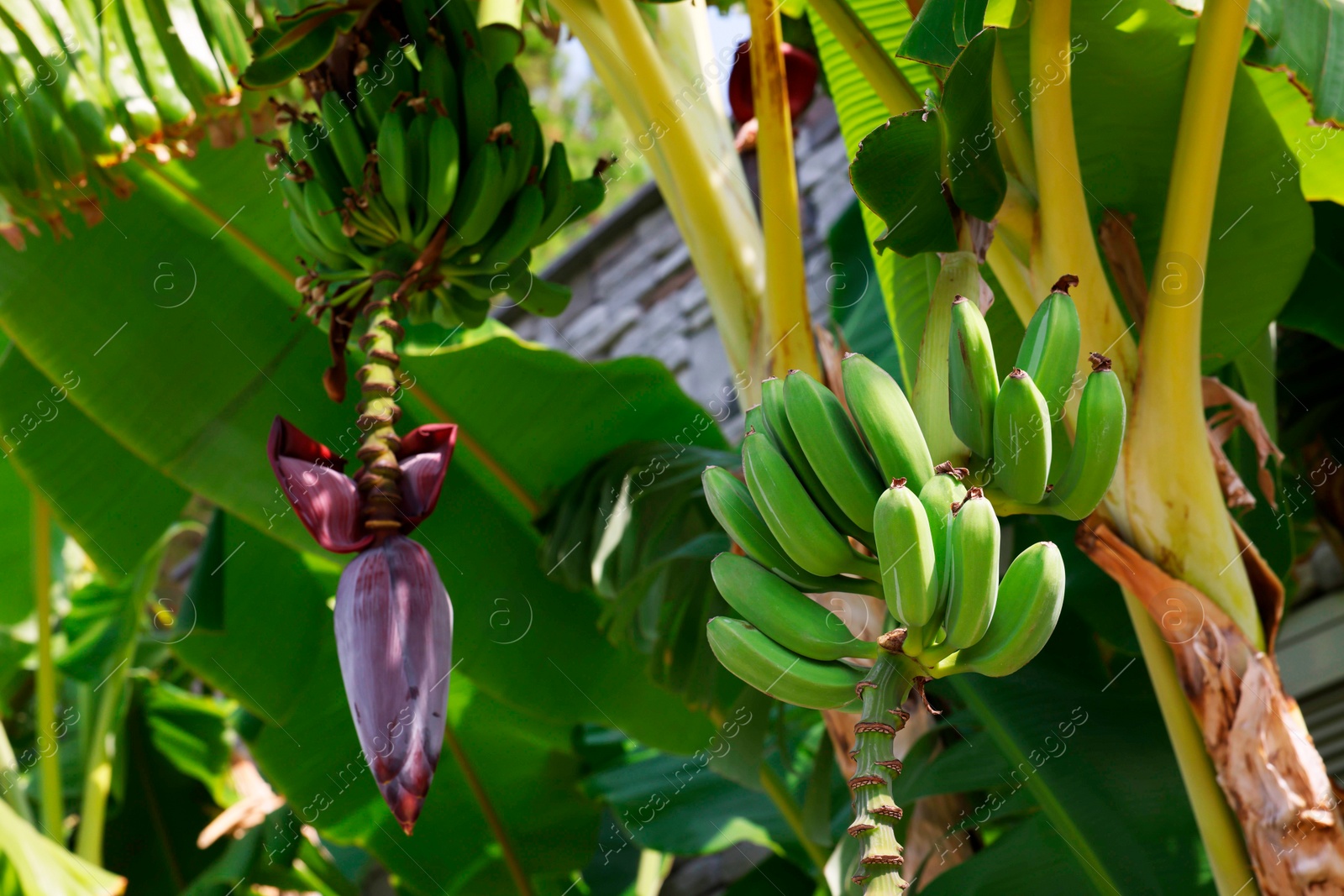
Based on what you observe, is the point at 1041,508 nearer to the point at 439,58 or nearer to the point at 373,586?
the point at 373,586

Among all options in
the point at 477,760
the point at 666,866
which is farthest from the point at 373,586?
the point at 666,866

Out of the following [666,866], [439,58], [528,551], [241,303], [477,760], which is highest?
[439,58]

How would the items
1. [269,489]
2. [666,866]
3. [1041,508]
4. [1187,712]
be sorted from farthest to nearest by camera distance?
[666,866] < [269,489] < [1187,712] < [1041,508]

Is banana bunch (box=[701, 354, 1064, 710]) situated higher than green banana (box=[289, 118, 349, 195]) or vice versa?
green banana (box=[289, 118, 349, 195])

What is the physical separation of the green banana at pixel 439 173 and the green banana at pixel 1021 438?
510 mm

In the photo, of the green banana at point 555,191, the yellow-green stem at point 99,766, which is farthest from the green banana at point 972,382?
the yellow-green stem at point 99,766

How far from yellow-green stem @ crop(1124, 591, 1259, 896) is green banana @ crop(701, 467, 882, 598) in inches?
14.4

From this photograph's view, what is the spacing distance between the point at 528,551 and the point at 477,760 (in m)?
0.38

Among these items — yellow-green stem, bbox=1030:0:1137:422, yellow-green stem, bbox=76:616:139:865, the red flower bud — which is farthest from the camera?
yellow-green stem, bbox=76:616:139:865

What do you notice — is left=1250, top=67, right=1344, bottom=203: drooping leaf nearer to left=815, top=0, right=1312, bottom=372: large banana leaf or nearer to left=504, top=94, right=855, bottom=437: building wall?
left=815, top=0, right=1312, bottom=372: large banana leaf

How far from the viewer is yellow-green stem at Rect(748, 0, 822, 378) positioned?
3.40ft

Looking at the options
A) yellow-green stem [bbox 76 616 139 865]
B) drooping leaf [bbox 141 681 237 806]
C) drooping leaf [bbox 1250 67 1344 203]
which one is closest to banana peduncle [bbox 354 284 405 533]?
drooping leaf [bbox 1250 67 1344 203]

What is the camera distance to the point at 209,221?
1333 millimetres

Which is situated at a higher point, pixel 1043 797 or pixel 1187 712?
pixel 1187 712
